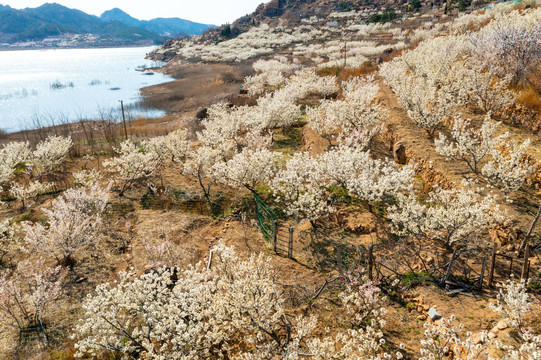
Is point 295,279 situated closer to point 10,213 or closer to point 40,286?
point 40,286

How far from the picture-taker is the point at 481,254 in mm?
10594

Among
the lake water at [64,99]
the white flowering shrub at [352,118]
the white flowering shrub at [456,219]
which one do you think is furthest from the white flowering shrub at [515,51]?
the lake water at [64,99]

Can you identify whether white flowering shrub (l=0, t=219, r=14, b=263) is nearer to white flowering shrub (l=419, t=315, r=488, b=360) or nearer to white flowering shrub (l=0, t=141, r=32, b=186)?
white flowering shrub (l=0, t=141, r=32, b=186)

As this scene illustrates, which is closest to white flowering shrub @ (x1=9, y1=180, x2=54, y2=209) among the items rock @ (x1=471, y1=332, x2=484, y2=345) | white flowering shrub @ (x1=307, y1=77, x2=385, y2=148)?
white flowering shrub @ (x1=307, y1=77, x2=385, y2=148)

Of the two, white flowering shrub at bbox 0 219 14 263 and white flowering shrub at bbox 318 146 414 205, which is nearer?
white flowering shrub at bbox 318 146 414 205

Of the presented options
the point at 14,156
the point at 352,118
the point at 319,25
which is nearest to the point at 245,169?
the point at 352,118

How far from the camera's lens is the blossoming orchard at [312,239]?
7.75 m

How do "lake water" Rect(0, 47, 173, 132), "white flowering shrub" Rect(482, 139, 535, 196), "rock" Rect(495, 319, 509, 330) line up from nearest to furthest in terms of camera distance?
"rock" Rect(495, 319, 509, 330) < "white flowering shrub" Rect(482, 139, 535, 196) < "lake water" Rect(0, 47, 173, 132)

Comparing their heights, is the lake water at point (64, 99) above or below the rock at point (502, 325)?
above

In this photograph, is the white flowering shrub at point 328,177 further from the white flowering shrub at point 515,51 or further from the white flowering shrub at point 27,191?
the white flowering shrub at point 27,191

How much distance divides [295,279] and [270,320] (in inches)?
151

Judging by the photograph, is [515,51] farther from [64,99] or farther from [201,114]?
[64,99]

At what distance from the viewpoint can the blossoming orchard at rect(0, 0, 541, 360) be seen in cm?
775

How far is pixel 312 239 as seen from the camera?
13.8 m
